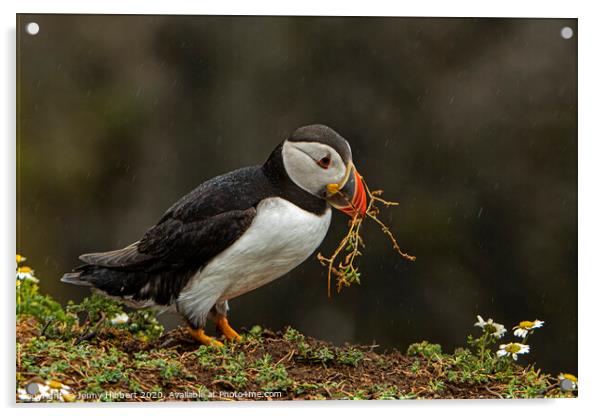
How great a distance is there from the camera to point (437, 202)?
6133mm

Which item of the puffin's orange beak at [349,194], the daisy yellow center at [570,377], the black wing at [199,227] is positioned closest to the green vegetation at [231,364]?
the daisy yellow center at [570,377]

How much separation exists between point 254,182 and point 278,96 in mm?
599

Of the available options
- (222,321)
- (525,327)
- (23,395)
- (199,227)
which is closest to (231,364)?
(222,321)

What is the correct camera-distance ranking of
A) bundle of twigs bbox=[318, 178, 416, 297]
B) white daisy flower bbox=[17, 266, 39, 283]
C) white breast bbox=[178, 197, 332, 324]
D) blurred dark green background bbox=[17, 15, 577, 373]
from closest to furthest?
1. white breast bbox=[178, 197, 332, 324]
2. white daisy flower bbox=[17, 266, 39, 283]
3. bundle of twigs bbox=[318, 178, 416, 297]
4. blurred dark green background bbox=[17, 15, 577, 373]

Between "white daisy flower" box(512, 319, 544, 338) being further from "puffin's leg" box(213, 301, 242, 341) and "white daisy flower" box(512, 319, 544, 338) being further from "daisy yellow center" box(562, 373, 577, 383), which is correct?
"puffin's leg" box(213, 301, 242, 341)

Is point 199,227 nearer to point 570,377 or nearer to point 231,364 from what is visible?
point 231,364

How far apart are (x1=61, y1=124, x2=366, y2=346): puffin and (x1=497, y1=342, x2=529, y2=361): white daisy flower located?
3.43 ft

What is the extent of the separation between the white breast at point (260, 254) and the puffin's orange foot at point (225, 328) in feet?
0.75

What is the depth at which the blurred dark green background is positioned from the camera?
5965mm

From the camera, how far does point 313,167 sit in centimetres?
566

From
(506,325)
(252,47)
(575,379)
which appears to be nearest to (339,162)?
(252,47)

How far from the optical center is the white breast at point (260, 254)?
→ 5.60 m

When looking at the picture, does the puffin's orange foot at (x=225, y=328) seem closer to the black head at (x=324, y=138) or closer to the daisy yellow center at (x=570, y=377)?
the black head at (x=324, y=138)

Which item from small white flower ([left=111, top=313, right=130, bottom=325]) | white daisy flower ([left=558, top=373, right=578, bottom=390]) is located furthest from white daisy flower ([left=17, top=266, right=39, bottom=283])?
white daisy flower ([left=558, top=373, right=578, bottom=390])
